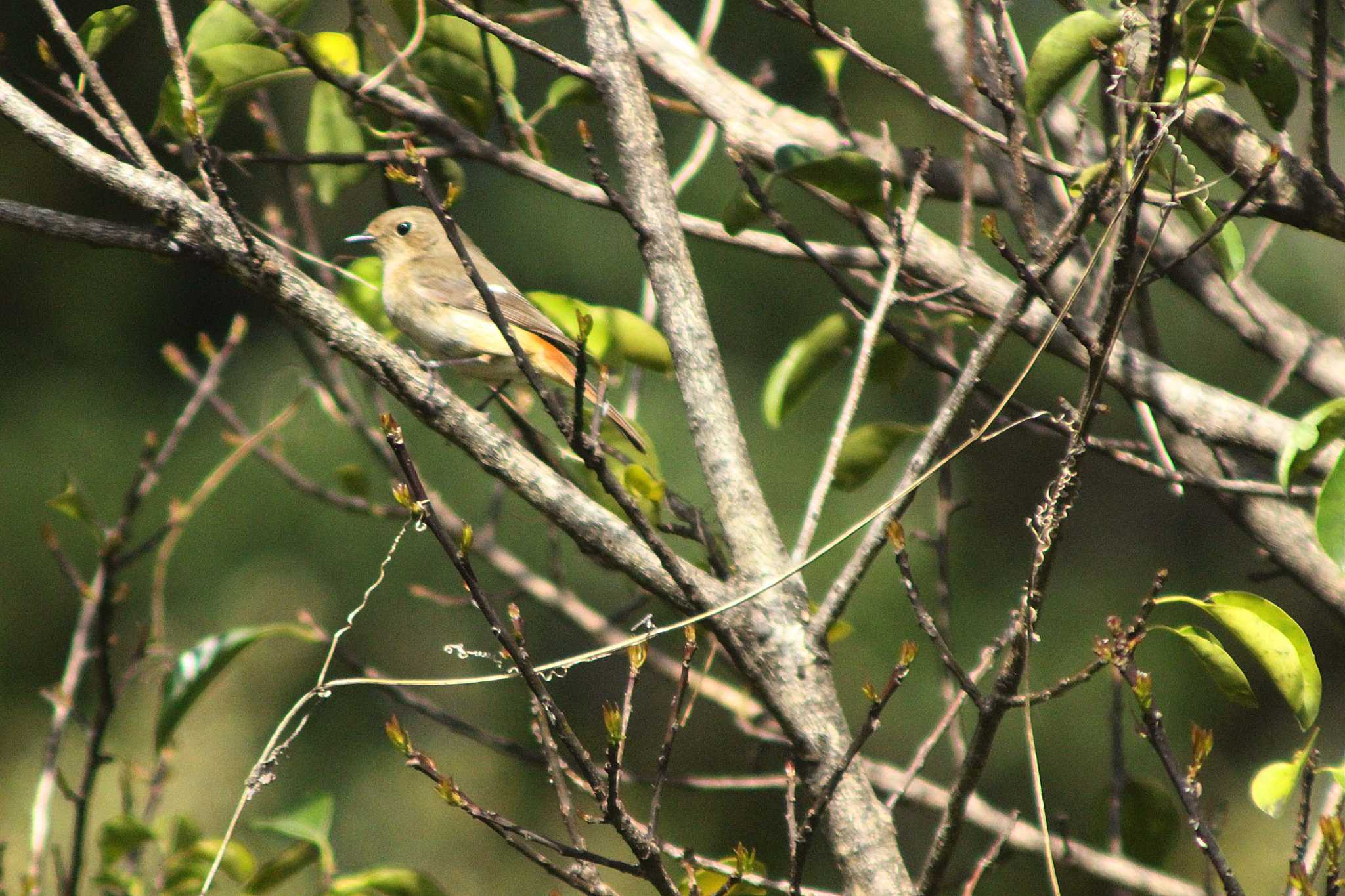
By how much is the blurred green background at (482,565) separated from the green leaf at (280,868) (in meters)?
3.56

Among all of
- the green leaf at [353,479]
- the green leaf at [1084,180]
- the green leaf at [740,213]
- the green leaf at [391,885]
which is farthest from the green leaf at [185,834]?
the green leaf at [1084,180]

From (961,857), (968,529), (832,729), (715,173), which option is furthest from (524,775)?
(832,729)

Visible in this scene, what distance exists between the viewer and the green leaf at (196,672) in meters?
2.49

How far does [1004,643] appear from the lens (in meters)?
1.66

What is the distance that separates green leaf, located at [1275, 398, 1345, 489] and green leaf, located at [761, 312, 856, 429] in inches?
45.4

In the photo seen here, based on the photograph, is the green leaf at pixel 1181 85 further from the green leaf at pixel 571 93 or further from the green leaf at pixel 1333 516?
the green leaf at pixel 571 93

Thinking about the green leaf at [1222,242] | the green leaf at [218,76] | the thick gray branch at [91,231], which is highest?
the green leaf at [218,76]

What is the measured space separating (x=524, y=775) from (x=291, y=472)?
3.84m

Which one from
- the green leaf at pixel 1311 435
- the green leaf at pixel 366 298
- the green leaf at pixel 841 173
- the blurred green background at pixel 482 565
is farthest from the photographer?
the blurred green background at pixel 482 565

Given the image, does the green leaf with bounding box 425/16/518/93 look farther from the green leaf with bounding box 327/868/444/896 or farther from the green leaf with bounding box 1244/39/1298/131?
the green leaf with bounding box 327/868/444/896

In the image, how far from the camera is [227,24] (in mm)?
2531

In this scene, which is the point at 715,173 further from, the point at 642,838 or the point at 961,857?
the point at 642,838

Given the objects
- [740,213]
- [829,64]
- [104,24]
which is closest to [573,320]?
[740,213]

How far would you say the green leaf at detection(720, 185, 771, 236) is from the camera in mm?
2355
